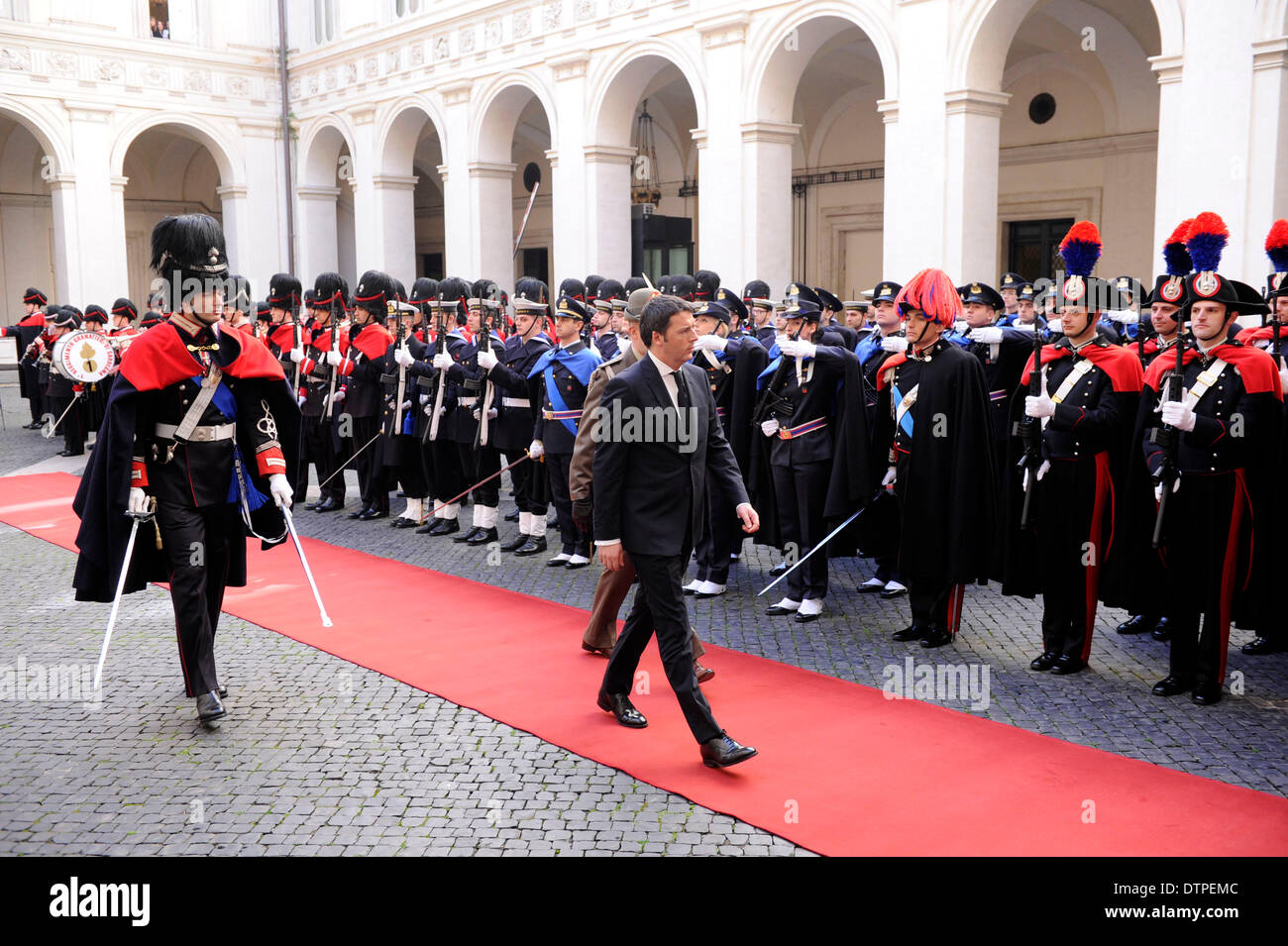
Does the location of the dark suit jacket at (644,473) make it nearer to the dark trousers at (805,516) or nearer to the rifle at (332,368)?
the dark trousers at (805,516)

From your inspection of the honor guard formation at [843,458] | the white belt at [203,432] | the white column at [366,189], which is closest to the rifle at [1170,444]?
the honor guard formation at [843,458]

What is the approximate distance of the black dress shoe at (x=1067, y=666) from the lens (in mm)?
5766

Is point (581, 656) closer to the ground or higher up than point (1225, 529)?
closer to the ground

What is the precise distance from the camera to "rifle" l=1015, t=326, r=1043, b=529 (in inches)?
230

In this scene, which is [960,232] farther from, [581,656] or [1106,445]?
[581,656]

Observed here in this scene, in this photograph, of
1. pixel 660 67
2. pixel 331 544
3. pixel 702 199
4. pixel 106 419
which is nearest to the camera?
pixel 106 419

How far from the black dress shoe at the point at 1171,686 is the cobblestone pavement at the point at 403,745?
0.09 m

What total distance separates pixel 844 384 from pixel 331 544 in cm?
470

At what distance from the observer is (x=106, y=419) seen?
5023 millimetres

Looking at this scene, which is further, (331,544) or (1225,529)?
(331,544)

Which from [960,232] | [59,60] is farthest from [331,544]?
[59,60]

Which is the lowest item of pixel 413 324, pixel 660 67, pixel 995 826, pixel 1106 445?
pixel 995 826

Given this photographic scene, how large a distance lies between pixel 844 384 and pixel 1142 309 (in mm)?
3276

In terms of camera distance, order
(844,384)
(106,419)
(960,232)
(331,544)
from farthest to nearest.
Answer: (960,232)
(331,544)
(844,384)
(106,419)
